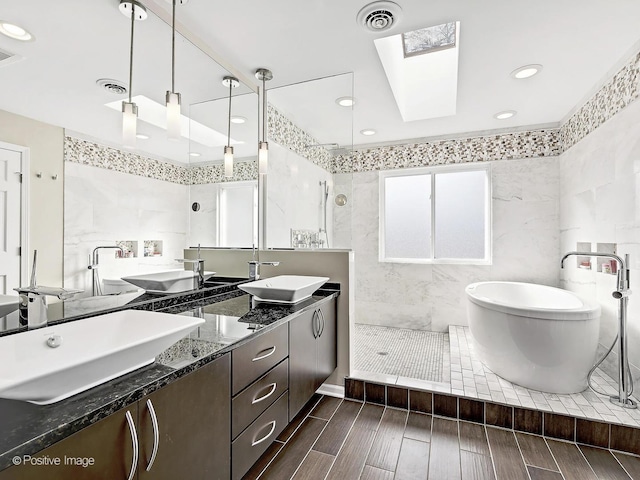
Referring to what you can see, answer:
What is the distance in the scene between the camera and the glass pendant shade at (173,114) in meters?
1.68

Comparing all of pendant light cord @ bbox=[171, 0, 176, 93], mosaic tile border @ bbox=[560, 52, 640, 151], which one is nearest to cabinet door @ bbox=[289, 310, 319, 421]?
pendant light cord @ bbox=[171, 0, 176, 93]

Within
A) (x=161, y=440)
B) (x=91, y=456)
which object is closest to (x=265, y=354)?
(x=161, y=440)

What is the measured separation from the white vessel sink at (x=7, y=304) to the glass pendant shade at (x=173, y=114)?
990mm

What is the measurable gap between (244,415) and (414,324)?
311 centimetres

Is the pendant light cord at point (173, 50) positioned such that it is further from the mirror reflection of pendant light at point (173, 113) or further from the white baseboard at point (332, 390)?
the white baseboard at point (332, 390)

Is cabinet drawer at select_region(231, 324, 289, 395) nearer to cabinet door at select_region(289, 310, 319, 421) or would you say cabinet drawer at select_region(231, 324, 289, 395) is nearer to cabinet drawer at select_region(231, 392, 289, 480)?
cabinet door at select_region(289, 310, 319, 421)

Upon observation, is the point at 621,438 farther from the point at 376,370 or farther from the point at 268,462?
the point at 268,462

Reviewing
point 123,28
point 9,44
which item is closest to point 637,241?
point 123,28

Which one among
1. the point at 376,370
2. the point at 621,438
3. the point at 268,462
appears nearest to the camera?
the point at 268,462

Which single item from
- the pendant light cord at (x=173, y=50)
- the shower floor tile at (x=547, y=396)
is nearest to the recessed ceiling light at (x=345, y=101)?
the pendant light cord at (x=173, y=50)

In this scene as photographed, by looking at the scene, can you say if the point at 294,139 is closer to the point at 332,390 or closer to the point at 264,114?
the point at 264,114

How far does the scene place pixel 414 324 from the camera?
412cm

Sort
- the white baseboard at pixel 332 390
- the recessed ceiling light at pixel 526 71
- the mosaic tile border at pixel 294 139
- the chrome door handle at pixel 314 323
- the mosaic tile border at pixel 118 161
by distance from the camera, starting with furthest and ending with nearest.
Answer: the mosaic tile border at pixel 294 139 → the white baseboard at pixel 332 390 → the recessed ceiling light at pixel 526 71 → the chrome door handle at pixel 314 323 → the mosaic tile border at pixel 118 161

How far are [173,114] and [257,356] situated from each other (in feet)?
4.26
